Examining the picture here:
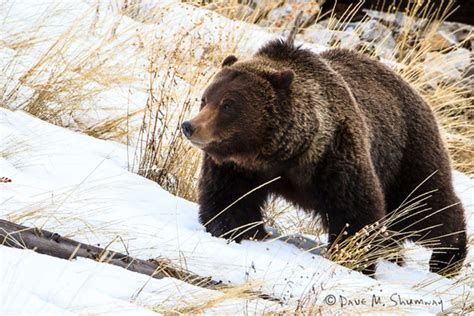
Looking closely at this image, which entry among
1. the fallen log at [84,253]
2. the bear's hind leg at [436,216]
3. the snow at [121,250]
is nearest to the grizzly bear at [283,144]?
the snow at [121,250]

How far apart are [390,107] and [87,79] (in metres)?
2.35

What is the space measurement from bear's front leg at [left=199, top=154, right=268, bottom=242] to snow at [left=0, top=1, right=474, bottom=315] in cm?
14

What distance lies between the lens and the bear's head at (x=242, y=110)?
4.99m

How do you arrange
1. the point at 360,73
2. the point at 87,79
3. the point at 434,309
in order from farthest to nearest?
the point at 87,79 < the point at 360,73 < the point at 434,309

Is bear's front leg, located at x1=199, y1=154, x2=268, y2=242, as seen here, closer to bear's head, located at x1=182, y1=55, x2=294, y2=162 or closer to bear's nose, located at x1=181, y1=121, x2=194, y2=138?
bear's head, located at x1=182, y1=55, x2=294, y2=162

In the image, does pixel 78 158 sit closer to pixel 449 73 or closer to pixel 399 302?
pixel 399 302

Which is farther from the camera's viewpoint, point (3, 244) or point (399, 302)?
point (399, 302)

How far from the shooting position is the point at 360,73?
598 cm

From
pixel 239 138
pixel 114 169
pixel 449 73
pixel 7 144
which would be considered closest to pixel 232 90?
pixel 239 138

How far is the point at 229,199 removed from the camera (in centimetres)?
522

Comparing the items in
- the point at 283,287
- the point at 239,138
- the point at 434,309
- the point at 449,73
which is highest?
the point at 239,138

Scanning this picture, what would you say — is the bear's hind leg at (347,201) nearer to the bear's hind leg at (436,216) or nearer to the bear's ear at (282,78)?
the bear's ear at (282,78)

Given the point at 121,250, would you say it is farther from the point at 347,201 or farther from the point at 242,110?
the point at 347,201

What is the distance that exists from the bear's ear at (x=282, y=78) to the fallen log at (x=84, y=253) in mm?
1422
